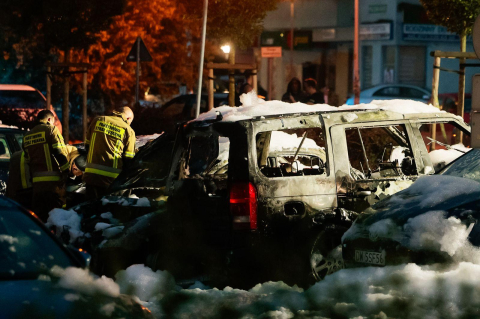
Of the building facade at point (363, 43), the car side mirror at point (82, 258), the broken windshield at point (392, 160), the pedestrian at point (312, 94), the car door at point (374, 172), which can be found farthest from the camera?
the building facade at point (363, 43)

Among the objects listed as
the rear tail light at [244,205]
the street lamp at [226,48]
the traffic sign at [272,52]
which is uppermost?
the street lamp at [226,48]

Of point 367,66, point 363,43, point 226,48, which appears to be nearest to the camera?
point 226,48

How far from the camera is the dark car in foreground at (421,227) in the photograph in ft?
20.9

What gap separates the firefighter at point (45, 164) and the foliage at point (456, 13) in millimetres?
7364

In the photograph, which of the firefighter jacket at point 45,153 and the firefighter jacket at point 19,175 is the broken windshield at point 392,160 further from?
the firefighter jacket at point 19,175

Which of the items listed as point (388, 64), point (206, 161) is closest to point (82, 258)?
point (206, 161)

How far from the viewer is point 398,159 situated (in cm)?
941

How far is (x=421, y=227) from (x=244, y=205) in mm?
1815

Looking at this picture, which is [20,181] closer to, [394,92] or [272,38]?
[394,92]

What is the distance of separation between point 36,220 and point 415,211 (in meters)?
2.74

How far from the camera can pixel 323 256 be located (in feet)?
26.9

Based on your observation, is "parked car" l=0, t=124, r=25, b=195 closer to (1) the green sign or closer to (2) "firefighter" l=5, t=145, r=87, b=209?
(2) "firefighter" l=5, t=145, r=87, b=209

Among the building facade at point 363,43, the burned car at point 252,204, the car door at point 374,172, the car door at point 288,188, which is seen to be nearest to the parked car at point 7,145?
the burned car at point 252,204

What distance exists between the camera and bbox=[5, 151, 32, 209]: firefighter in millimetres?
11453
